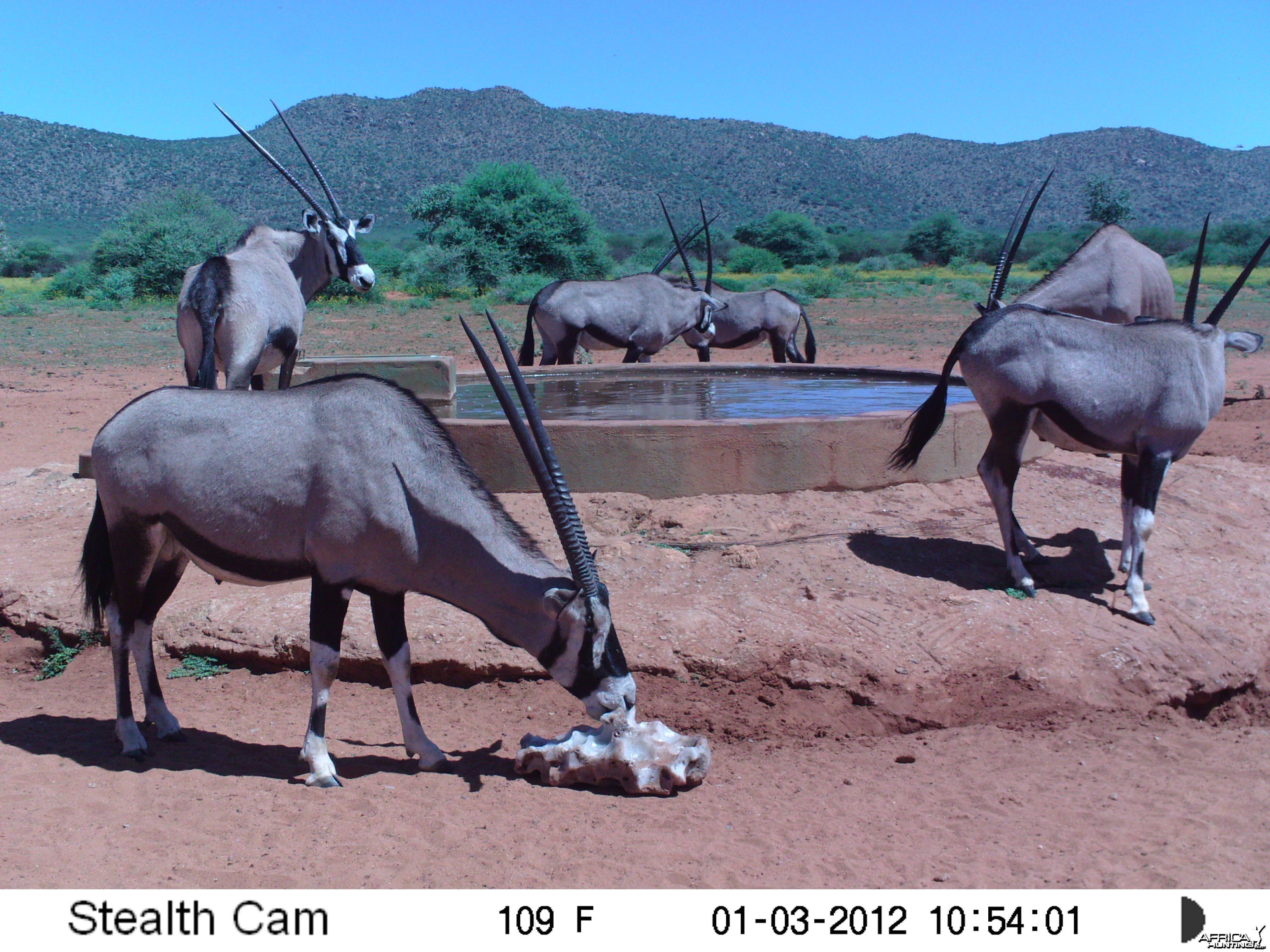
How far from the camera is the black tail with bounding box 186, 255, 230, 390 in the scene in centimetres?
646

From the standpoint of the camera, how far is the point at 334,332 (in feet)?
73.7

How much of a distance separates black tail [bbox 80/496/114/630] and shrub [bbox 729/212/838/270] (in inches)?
1886

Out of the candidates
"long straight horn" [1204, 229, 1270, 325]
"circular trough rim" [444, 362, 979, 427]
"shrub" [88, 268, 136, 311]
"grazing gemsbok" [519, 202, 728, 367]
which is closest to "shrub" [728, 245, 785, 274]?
"shrub" [88, 268, 136, 311]

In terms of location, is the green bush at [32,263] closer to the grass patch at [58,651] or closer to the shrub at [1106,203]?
the shrub at [1106,203]

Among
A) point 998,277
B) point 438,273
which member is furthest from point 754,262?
point 998,277

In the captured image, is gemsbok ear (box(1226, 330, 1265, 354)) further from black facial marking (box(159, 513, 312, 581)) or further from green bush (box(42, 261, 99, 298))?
green bush (box(42, 261, 99, 298))

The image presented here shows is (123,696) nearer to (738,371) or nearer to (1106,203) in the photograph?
(738,371)

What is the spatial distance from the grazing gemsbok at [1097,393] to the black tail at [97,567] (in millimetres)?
4281

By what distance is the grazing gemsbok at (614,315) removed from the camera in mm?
11977

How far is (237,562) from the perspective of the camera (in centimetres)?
404

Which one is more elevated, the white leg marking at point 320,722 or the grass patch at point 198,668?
the white leg marking at point 320,722

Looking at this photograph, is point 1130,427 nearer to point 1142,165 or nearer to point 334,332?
point 334,332

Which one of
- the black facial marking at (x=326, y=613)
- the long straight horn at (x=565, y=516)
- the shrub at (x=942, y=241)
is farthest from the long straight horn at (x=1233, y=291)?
the shrub at (x=942, y=241)
